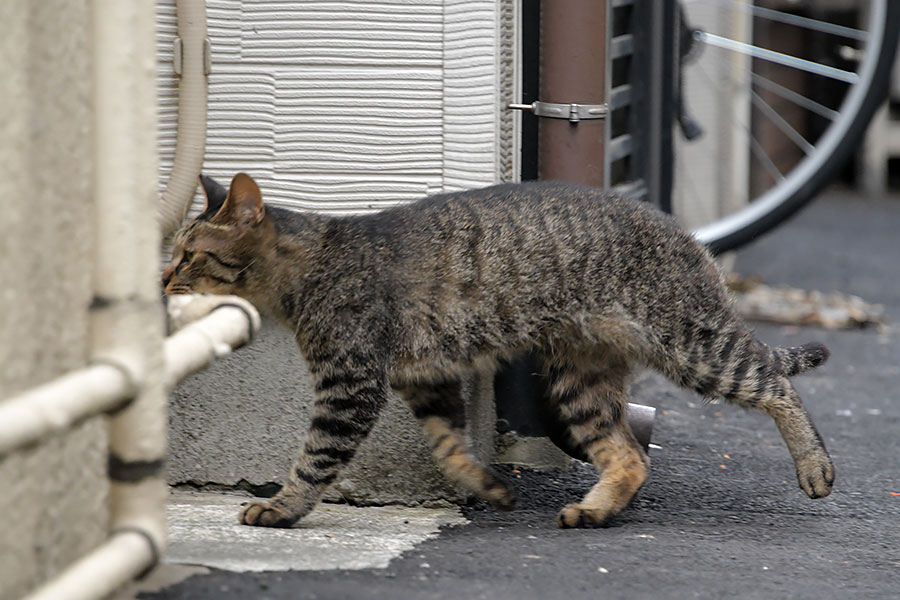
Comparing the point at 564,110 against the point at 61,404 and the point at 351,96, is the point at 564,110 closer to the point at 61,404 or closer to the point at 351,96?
the point at 351,96

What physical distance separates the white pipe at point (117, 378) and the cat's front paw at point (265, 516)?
2.67 ft

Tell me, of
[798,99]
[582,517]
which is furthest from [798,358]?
[798,99]

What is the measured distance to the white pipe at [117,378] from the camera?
1465mm

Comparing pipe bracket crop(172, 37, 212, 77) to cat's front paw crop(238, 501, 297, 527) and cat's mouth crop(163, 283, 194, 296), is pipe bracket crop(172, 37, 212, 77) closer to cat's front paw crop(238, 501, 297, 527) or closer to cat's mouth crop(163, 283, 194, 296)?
cat's mouth crop(163, 283, 194, 296)

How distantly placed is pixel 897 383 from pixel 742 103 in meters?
3.55

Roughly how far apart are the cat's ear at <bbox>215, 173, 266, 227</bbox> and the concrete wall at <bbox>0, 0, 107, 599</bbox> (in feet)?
3.62

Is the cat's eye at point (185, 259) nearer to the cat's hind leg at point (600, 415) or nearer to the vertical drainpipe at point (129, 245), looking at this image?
the cat's hind leg at point (600, 415)

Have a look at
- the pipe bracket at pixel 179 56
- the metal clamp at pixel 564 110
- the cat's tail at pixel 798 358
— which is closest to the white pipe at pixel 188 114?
the pipe bracket at pixel 179 56

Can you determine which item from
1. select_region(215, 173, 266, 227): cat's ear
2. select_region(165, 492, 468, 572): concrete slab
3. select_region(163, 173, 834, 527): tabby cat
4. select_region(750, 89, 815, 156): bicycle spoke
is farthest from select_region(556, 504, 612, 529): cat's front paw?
select_region(750, 89, 815, 156): bicycle spoke

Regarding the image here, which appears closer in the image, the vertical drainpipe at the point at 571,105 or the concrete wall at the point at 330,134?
the concrete wall at the point at 330,134

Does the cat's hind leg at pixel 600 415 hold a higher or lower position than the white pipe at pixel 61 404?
lower

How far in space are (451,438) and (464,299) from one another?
386 millimetres

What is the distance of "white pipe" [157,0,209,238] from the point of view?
317cm

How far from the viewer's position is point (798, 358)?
11.1ft
